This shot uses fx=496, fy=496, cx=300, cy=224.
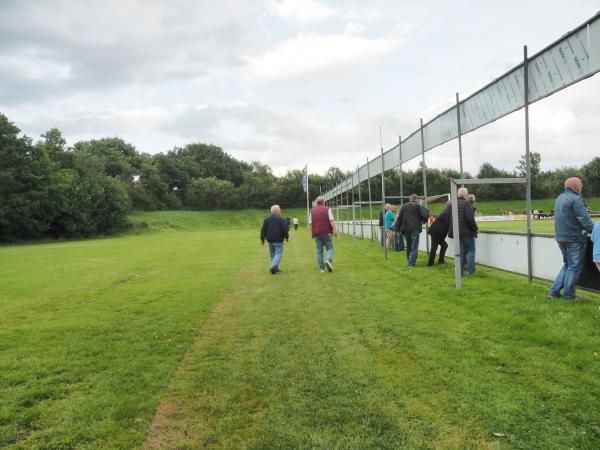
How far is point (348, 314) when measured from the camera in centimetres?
712

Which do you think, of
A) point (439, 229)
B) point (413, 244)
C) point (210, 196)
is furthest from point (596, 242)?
point (210, 196)

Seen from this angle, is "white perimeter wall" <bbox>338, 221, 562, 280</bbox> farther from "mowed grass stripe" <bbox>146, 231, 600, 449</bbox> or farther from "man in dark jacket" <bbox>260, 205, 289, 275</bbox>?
"man in dark jacket" <bbox>260, 205, 289, 275</bbox>

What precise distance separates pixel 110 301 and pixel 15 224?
4118 cm

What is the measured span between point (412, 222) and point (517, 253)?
3.34 m

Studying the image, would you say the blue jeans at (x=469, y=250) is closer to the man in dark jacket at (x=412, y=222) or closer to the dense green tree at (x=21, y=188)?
the man in dark jacket at (x=412, y=222)

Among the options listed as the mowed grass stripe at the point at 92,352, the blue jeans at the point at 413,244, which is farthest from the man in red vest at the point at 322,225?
the mowed grass stripe at the point at 92,352

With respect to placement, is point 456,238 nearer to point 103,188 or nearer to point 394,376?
point 394,376

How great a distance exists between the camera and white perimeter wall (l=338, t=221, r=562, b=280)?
809 centimetres

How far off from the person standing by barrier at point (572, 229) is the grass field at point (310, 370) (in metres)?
0.43

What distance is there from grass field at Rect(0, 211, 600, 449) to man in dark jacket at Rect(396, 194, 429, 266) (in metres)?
2.98

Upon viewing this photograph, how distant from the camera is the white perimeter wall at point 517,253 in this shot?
8086mm

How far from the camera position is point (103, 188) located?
5359cm

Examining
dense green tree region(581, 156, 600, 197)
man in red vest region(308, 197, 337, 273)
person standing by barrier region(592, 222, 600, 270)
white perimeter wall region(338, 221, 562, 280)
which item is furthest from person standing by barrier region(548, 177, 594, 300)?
dense green tree region(581, 156, 600, 197)

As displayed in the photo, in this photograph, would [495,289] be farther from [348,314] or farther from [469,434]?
[469,434]
